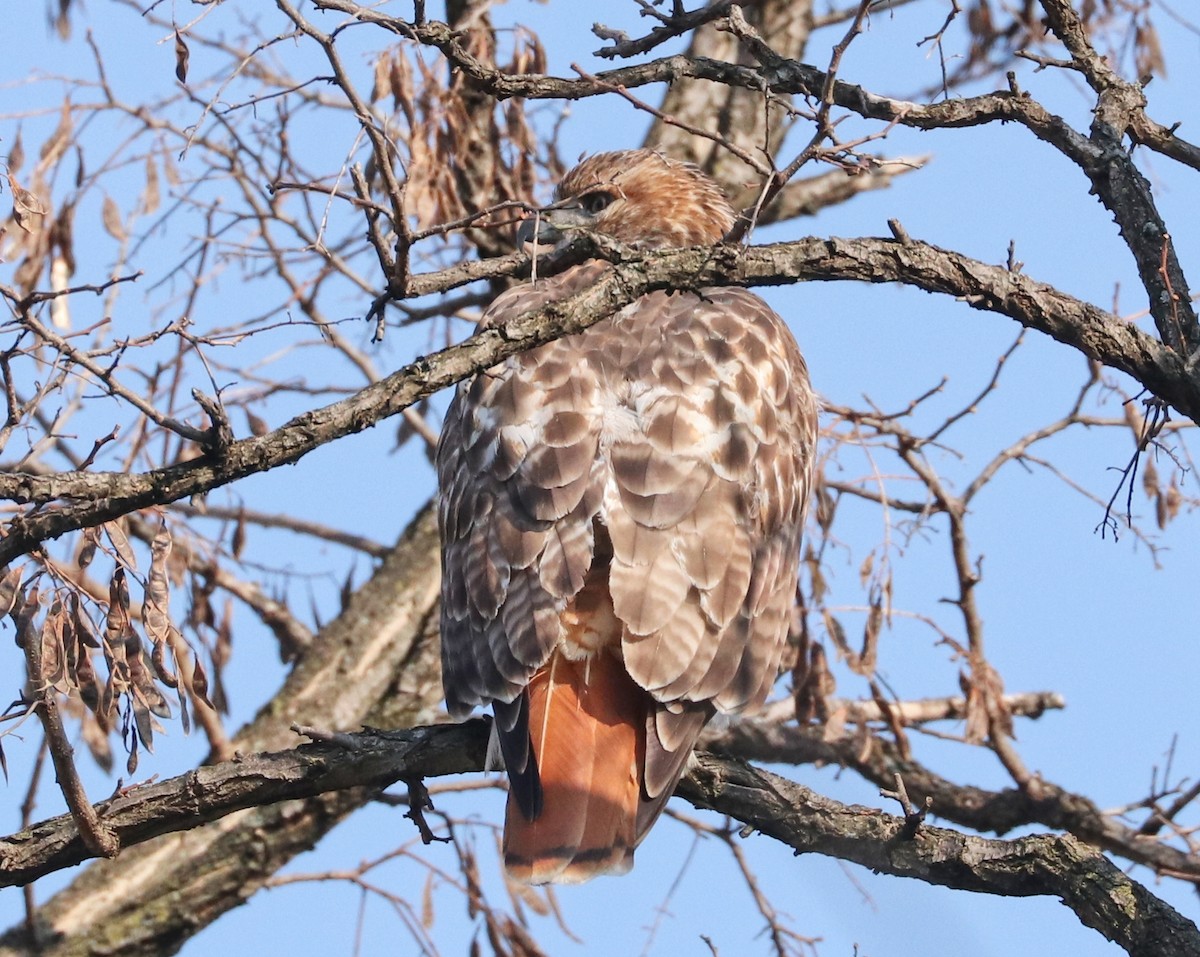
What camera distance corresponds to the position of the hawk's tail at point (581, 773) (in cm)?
337

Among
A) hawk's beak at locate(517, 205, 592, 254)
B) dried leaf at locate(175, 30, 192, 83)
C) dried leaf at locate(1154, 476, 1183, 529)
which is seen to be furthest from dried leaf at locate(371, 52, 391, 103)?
dried leaf at locate(1154, 476, 1183, 529)

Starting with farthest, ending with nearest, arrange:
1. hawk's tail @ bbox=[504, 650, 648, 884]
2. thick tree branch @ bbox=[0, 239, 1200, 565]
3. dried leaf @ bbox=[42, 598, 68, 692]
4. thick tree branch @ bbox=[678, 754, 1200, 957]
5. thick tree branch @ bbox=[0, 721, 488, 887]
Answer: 1. hawk's tail @ bbox=[504, 650, 648, 884]
2. thick tree branch @ bbox=[0, 721, 488, 887]
3. dried leaf @ bbox=[42, 598, 68, 692]
4. thick tree branch @ bbox=[678, 754, 1200, 957]
5. thick tree branch @ bbox=[0, 239, 1200, 565]

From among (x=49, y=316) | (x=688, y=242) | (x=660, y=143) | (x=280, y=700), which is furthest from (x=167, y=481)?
(x=660, y=143)

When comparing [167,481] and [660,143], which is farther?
[660,143]

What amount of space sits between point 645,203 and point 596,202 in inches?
6.7

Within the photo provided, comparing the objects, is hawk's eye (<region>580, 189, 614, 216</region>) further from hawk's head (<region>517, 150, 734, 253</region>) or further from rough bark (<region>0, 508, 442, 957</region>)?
rough bark (<region>0, 508, 442, 957</region>)

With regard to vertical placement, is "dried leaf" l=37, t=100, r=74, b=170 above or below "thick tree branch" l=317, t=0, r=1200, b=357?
above

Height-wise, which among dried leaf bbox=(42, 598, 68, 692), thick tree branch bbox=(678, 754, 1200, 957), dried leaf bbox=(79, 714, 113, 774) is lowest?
thick tree branch bbox=(678, 754, 1200, 957)

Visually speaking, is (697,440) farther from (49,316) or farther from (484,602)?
(49,316)

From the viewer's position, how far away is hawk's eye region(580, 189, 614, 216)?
18.1 feet

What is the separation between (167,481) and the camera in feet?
8.84

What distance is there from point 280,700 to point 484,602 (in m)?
2.92

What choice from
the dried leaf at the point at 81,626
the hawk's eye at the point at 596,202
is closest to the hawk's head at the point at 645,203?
the hawk's eye at the point at 596,202

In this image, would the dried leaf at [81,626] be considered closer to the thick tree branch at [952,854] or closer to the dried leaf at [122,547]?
the dried leaf at [122,547]
